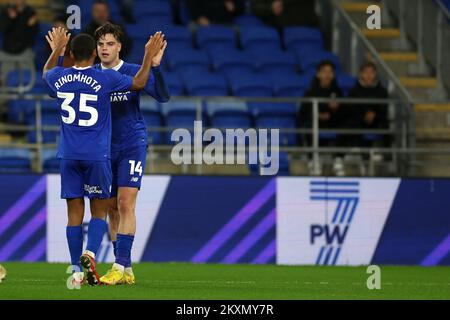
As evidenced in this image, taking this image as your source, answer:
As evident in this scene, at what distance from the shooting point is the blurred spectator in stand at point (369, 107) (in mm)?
20031

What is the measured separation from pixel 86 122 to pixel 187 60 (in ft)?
30.3

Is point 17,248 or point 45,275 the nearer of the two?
point 45,275

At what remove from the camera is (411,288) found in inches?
533

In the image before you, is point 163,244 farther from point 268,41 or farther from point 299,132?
point 268,41

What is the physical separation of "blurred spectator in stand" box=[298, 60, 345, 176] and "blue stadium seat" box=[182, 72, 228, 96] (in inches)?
64.6

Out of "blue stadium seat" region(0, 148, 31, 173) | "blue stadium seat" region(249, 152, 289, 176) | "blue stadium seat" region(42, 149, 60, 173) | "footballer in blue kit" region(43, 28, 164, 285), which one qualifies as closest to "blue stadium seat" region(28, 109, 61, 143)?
"blue stadium seat" region(42, 149, 60, 173)

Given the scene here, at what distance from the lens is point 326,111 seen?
778 inches

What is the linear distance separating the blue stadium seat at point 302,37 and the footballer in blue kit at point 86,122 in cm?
1072

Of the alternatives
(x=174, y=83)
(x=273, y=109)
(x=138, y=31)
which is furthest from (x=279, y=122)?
(x=138, y=31)

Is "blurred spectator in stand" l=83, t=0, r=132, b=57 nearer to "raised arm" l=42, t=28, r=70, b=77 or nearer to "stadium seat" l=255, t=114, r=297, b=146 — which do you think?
"stadium seat" l=255, t=114, r=297, b=146

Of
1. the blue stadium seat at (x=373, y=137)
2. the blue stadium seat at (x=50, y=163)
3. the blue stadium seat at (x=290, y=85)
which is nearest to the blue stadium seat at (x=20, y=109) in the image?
the blue stadium seat at (x=50, y=163)

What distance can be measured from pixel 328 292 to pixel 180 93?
8.89 m

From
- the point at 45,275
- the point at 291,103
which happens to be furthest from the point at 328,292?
the point at 291,103

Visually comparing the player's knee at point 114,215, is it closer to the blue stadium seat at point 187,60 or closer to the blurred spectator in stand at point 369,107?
the blurred spectator in stand at point 369,107
